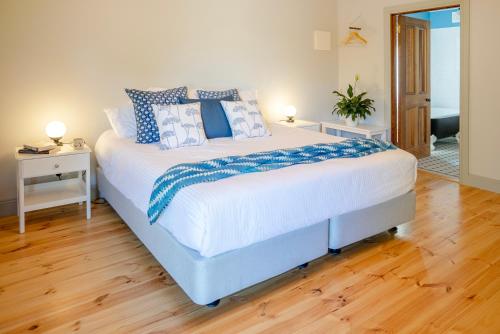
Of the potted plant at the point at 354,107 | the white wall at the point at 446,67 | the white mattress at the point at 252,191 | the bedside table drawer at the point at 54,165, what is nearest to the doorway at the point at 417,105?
the potted plant at the point at 354,107

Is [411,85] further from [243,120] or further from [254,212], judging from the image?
[254,212]

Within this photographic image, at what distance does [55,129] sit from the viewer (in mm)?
3422

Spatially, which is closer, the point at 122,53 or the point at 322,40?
the point at 122,53

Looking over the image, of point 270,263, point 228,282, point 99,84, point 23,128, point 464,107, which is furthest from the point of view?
point 464,107

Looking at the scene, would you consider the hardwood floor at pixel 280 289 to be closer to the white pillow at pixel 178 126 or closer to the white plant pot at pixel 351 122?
the white pillow at pixel 178 126

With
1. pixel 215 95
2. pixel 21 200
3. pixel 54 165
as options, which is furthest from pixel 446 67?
pixel 21 200

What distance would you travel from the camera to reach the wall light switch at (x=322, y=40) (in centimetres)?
523

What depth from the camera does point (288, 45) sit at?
4.98 m

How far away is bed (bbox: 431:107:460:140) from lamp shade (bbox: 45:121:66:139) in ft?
17.0

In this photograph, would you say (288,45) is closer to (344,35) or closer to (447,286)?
(344,35)

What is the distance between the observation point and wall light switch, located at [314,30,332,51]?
5.23 m

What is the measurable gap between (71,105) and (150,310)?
7.73ft

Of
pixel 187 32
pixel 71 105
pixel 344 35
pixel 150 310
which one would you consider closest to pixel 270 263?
pixel 150 310

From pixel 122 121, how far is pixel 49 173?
0.76 m
